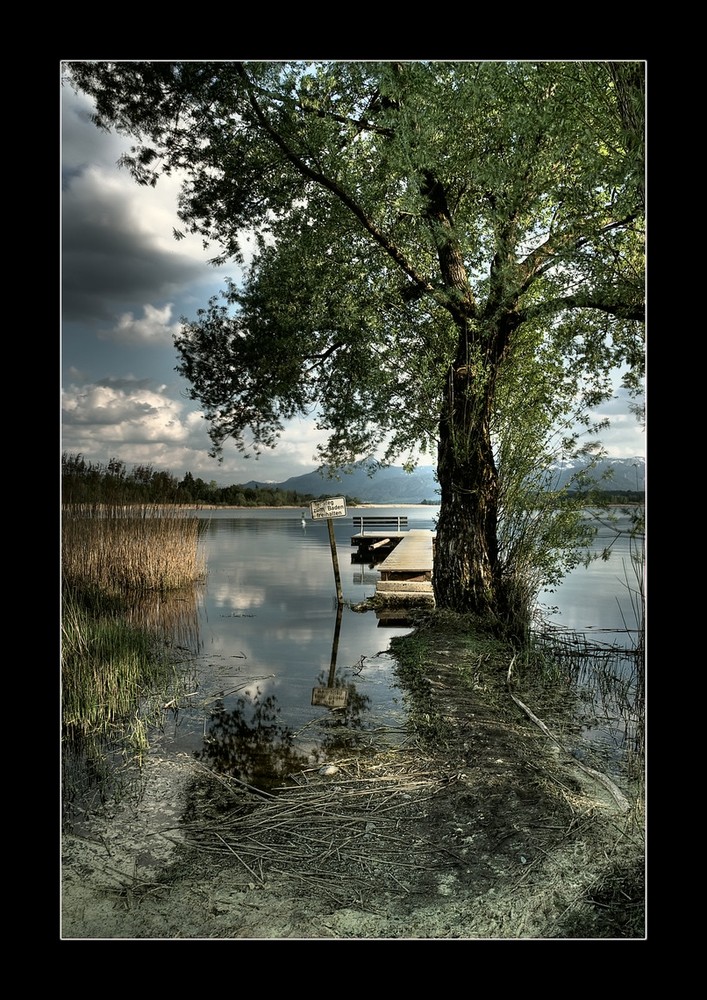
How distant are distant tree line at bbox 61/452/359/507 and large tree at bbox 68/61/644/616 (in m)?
0.91

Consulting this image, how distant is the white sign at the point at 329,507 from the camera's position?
6.27 m

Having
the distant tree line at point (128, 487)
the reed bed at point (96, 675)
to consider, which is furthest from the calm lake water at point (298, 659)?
the distant tree line at point (128, 487)

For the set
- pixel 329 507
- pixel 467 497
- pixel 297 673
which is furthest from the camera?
pixel 329 507

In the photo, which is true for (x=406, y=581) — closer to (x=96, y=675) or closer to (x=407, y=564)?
(x=407, y=564)

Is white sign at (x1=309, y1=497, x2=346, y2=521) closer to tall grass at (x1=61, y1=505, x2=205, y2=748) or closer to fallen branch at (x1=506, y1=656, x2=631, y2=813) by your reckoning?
tall grass at (x1=61, y1=505, x2=205, y2=748)

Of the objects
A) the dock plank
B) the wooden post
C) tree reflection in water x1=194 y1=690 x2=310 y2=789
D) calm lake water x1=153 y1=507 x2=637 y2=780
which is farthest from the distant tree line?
the dock plank

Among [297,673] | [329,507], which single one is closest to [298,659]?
[297,673]

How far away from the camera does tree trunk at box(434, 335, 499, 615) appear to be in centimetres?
495

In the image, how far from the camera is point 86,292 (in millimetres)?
2785

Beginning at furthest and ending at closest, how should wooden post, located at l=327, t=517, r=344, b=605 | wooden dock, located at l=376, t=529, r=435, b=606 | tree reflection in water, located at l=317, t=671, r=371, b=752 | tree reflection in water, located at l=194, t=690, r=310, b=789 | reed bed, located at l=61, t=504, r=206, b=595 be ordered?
1. wooden dock, located at l=376, t=529, r=435, b=606
2. wooden post, located at l=327, t=517, r=344, b=605
3. reed bed, located at l=61, t=504, r=206, b=595
4. tree reflection in water, located at l=317, t=671, r=371, b=752
5. tree reflection in water, located at l=194, t=690, r=310, b=789

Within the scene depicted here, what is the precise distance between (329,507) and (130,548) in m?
2.01

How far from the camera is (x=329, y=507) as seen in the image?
6.35 metres

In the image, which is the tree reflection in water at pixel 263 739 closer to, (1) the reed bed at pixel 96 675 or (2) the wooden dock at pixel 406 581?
(1) the reed bed at pixel 96 675
